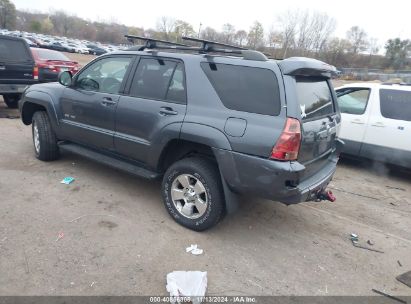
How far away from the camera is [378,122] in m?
6.13

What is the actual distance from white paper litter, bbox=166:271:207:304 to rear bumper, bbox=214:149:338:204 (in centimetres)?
90

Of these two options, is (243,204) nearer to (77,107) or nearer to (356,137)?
(77,107)

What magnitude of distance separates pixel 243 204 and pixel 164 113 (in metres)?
1.65

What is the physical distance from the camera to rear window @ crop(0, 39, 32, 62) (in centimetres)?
807

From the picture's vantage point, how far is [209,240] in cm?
359

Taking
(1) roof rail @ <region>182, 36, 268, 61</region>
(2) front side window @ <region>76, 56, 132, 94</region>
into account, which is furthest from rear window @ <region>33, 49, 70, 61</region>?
(1) roof rail @ <region>182, 36, 268, 61</region>

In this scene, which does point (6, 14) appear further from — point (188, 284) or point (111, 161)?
point (188, 284)

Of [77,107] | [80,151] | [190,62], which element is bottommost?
[80,151]

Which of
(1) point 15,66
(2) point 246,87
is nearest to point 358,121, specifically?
(2) point 246,87

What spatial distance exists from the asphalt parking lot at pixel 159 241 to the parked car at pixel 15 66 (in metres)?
3.78

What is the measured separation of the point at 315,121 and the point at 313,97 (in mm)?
283

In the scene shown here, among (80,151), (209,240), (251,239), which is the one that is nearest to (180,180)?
(209,240)

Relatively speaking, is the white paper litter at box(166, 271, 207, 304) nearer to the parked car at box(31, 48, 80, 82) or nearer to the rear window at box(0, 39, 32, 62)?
the rear window at box(0, 39, 32, 62)

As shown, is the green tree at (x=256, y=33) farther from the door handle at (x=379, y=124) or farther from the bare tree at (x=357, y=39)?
the door handle at (x=379, y=124)
